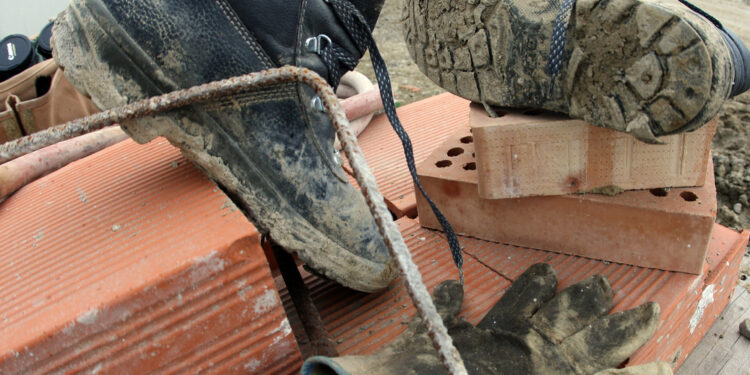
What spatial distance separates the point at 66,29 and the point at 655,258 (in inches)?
42.5

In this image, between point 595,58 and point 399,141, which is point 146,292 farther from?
point 399,141

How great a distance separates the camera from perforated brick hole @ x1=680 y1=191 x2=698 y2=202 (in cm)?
96

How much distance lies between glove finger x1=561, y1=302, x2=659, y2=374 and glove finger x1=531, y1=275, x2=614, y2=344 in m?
0.02

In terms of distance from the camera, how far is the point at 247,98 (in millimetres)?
843

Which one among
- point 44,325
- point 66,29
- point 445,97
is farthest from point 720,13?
point 44,325

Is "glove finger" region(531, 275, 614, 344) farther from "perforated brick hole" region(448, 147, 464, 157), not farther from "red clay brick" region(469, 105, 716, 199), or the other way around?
"perforated brick hole" region(448, 147, 464, 157)

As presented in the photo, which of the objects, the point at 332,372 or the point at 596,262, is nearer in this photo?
the point at 332,372

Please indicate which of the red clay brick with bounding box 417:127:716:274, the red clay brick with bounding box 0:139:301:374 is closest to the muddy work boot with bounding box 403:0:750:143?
the red clay brick with bounding box 417:127:716:274

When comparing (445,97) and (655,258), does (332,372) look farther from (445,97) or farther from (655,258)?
Answer: (445,97)

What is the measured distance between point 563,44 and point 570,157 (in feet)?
→ 0.69

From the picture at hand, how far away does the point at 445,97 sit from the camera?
200cm

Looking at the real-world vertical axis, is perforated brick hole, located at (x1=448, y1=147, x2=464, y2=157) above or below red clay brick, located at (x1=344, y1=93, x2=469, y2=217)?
above

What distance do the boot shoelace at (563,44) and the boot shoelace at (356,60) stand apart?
28 cm

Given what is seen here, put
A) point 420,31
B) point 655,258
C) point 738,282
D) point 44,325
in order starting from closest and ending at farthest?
point 44,325 < point 655,258 < point 420,31 < point 738,282
